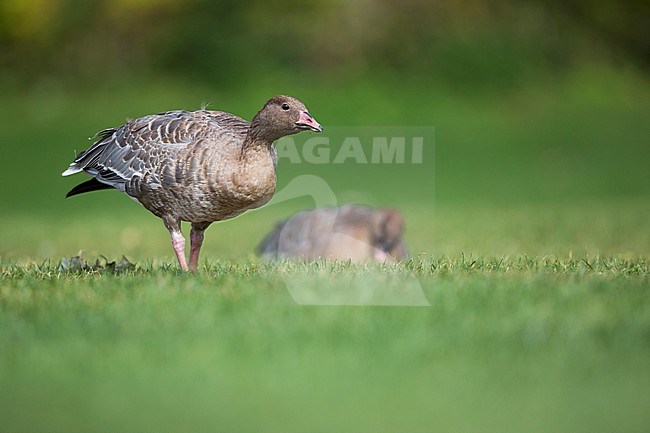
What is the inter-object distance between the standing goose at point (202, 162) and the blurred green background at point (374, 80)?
31.3ft

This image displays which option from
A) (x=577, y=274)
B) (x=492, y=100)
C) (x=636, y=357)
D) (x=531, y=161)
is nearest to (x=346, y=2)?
(x=492, y=100)

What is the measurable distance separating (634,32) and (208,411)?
19.5m

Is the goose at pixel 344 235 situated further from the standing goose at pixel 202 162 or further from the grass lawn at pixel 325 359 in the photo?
the grass lawn at pixel 325 359

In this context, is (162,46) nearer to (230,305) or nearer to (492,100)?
(492,100)

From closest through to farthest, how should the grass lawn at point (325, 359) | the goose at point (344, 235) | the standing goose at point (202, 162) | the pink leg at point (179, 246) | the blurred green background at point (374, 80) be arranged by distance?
the grass lawn at point (325, 359), the standing goose at point (202, 162), the pink leg at point (179, 246), the goose at point (344, 235), the blurred green background at point (374, 80)

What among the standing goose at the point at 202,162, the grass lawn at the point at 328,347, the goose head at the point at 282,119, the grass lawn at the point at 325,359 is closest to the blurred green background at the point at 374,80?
the standing goose at the point at 202,162

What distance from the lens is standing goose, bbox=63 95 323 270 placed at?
6539 millimetres

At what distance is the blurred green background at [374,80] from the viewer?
58.1ft

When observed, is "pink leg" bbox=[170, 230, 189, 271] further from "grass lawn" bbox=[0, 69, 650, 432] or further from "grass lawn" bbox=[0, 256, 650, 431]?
"grass lawn" bbox=[0, 256, 650, 431]

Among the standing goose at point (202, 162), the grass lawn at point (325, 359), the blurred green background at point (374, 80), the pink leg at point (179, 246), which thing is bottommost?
the grass lawn at point (325, 359)

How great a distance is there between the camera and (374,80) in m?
20.1

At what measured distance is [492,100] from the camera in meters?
20.3

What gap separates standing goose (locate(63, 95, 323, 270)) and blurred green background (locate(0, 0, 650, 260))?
31.3 ft

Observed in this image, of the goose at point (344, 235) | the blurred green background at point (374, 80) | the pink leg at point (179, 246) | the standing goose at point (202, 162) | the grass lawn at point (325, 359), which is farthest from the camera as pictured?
the blurred green background at point (374, 80)
